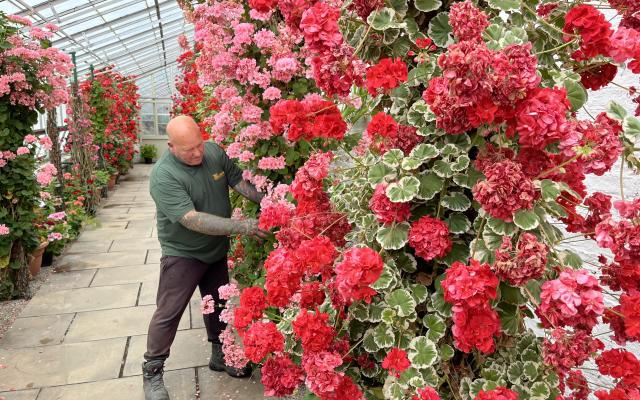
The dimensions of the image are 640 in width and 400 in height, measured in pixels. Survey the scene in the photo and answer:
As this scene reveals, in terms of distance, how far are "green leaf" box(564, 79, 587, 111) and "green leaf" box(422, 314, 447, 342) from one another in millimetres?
631

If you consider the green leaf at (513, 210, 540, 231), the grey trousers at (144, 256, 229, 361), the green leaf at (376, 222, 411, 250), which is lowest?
the grey trousers at (144, 256, 229, 361)

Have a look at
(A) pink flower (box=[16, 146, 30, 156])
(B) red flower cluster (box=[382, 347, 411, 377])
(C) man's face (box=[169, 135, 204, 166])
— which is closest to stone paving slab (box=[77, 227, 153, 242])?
(A) pink flower (box=[16, 146, 30, 156])

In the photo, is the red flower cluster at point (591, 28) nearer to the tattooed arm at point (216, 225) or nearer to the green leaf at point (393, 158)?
the green leaf at point (393, 158)

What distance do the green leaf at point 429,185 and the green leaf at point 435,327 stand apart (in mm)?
A: 330

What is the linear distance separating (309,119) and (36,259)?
4.76 meters

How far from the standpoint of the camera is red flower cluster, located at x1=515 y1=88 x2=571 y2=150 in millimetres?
1012

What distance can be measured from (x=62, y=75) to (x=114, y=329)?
2.70 metres

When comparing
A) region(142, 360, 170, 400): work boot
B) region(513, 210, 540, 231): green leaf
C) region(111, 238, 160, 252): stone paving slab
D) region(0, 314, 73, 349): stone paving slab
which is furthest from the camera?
region(111, 238, 160, 252): stone paving slab

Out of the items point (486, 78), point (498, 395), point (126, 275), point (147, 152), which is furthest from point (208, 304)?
point (147, 152)

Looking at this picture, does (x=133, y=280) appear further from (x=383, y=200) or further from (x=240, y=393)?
(x=383, y=200)

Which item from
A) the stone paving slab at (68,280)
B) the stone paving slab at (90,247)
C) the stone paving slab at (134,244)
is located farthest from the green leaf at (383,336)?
the stone paving slab at (90,247)

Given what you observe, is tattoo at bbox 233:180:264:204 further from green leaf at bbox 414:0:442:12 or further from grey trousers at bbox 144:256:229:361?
green leaf at bbox 414:0:442:12

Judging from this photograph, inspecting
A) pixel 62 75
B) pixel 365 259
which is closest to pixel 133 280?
pixel 62 75

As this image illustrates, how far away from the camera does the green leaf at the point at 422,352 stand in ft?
4.21
